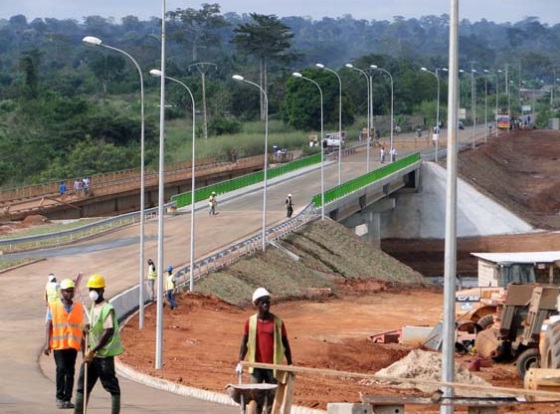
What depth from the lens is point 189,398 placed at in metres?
20.9

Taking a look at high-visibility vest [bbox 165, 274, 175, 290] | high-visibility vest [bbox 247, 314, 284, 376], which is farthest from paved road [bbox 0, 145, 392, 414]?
high-visibility vest [bbox 247, 314, 284, 376]

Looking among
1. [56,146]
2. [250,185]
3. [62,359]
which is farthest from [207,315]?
[56,146]

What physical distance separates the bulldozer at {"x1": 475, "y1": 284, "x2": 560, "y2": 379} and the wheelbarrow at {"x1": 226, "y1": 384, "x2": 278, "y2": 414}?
12.8 m

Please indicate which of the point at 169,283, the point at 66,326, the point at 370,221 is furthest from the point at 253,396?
the point at 370,221

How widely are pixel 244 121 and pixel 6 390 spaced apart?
120469 mm

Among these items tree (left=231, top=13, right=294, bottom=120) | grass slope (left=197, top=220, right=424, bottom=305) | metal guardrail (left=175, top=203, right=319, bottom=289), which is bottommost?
grass slope (left=197, top=220, right=424, bottom=305)

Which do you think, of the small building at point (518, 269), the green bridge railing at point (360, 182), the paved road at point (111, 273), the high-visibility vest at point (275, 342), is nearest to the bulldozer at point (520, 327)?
the small building at point (518, 269)

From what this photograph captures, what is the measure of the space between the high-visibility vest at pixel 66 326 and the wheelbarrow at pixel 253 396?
295cm

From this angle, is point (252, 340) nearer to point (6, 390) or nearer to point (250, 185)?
point (6, 390)

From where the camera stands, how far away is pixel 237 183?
76688 millimetres

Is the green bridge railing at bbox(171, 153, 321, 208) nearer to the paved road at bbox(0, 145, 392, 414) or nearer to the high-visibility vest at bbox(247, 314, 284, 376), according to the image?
the paved road at bbox(0, 145, 392, 414)

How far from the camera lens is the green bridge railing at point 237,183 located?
68.1 metres

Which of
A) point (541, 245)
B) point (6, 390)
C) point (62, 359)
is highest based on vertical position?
point (62, 359)

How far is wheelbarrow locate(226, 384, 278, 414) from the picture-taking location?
553 inches
